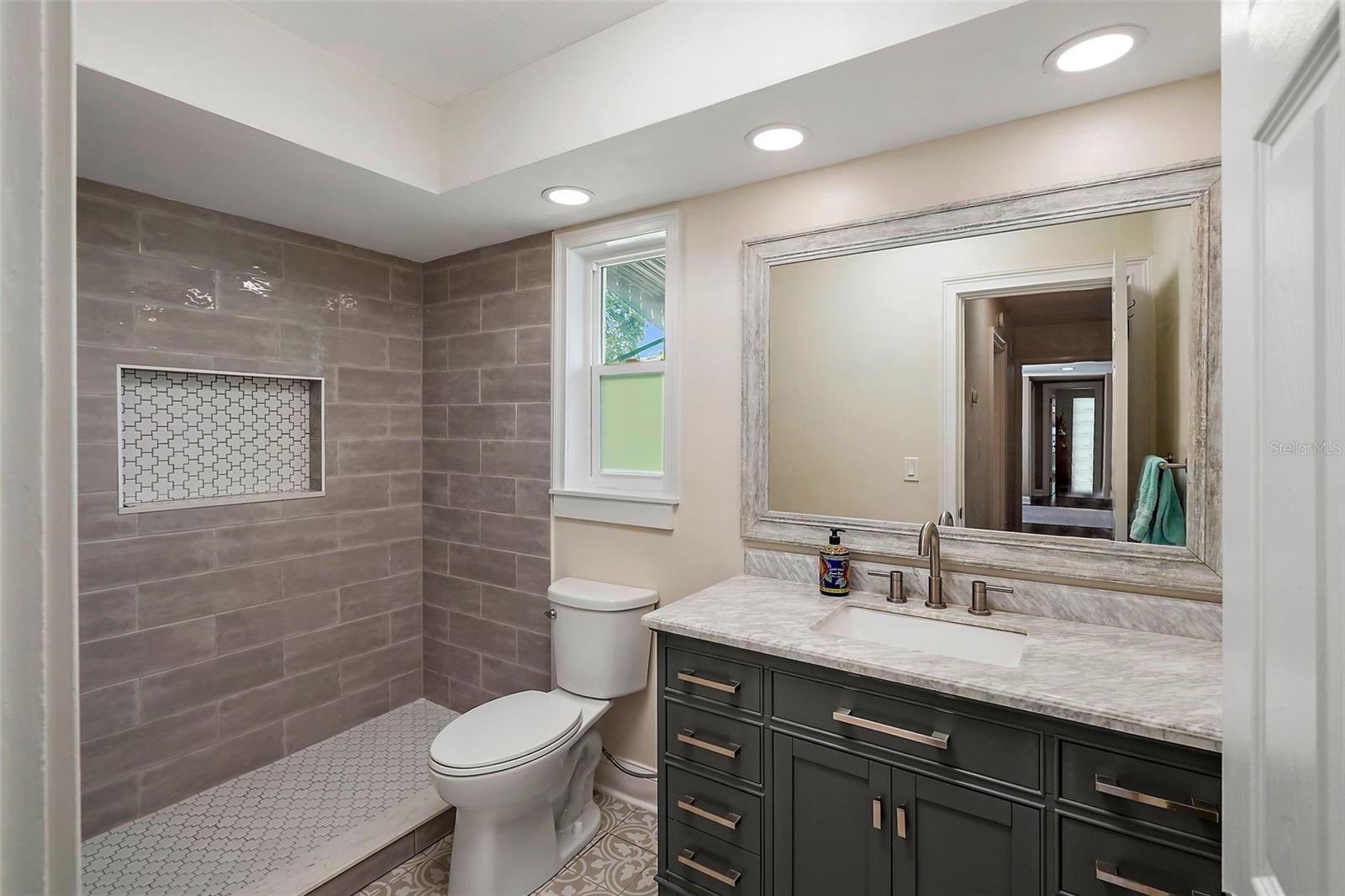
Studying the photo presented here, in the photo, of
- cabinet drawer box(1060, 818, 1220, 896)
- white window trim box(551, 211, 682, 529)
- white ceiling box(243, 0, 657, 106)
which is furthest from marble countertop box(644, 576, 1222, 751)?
white ceiling box(243, 0, 657, 106)

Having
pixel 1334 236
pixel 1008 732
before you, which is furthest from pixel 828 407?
pixel 1334 236

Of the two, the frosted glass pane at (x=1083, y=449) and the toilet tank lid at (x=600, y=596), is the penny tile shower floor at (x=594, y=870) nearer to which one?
the toilet tank lid at (x=600, y=596)

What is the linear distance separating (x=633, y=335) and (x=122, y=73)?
1.65 metres

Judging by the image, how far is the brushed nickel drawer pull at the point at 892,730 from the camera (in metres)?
1.29

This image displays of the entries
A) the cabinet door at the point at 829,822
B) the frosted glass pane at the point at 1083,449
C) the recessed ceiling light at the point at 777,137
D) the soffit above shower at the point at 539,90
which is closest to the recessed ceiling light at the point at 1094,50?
the soffit above shower at the point at 539,90

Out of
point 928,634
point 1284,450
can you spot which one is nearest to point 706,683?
point 928,634

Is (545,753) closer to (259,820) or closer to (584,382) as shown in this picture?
(259,820)

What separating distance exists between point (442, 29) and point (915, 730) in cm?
220

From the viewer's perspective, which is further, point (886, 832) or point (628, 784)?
point (628, 784)

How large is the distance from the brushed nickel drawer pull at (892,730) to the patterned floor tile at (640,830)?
1.14 m

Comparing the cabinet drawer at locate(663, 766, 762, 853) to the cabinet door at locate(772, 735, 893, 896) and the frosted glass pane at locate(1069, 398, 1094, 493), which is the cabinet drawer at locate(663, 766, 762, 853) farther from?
the frosted glass pane at locate(1069, 398, 1094, 493)

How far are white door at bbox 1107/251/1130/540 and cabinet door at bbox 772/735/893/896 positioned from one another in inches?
34.6

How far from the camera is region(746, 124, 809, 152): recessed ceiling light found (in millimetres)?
1724

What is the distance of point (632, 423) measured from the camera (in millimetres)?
2549
